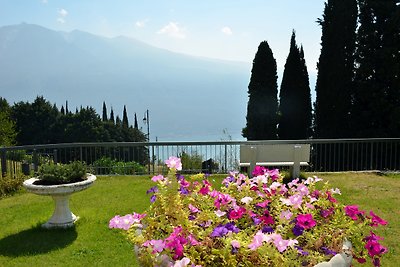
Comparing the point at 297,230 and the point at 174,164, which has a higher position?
the point at 174,164

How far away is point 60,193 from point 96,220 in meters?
0.90

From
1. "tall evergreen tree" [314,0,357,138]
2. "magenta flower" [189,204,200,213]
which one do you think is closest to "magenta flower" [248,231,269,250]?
"magenta flower" [189,204,200,213]

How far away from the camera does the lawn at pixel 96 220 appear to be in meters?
5.27

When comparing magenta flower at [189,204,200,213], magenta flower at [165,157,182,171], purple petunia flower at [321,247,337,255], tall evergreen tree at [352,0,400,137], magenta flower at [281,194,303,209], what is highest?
tall evergreen tree at [352,0,400,137]

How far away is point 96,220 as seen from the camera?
6.74 metres

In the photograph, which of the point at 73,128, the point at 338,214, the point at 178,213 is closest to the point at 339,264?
the point at 338,214

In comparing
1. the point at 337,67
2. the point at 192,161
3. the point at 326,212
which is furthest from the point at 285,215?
the point at 337,67

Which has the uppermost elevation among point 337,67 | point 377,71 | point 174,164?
point 337,67

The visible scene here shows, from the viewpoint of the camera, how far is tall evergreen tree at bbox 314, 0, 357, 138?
21.8 meters

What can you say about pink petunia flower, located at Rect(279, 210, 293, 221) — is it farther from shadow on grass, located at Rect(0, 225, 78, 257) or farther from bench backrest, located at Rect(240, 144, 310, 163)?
bench backrest, located at Rect(240, 144, 310, 163)

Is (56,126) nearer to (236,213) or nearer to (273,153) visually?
(273,153)

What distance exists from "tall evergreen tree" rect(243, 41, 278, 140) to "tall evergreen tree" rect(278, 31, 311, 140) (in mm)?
705

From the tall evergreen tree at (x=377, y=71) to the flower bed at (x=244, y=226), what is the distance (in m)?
18.4

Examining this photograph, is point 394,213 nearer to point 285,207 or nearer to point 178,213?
point 285,207
